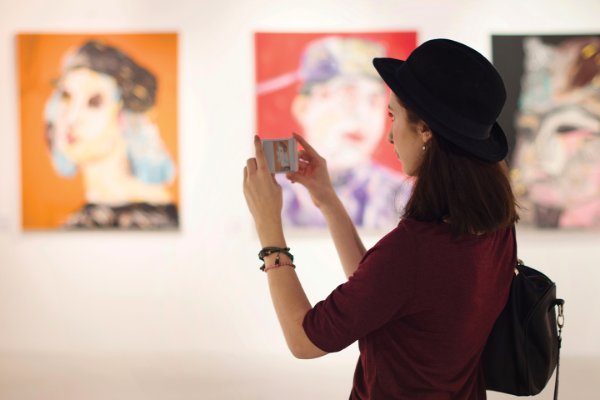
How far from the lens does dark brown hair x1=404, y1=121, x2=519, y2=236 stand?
1.34 metres

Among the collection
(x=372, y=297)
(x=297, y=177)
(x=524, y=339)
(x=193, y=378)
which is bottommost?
(x=193, y=378)

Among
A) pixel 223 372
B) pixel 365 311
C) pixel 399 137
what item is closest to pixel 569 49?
pixel 223 372

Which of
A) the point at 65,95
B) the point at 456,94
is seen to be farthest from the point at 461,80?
the point at 65,95

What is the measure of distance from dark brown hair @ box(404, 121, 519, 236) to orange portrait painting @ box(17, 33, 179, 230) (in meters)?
3.38

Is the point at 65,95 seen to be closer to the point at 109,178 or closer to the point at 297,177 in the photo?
the point at 109,178

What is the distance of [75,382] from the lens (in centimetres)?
416

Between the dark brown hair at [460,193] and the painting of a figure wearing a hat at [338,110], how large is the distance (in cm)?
314

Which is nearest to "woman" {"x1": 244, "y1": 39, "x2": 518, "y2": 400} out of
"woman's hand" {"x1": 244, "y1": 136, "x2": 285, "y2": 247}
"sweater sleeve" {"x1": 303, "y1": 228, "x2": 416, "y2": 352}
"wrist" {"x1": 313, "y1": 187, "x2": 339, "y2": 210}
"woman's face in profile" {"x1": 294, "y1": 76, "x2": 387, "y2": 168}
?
"sweater sleeve" {"x1": 303, "y1": 228, "x2": 416, "y2": 352}

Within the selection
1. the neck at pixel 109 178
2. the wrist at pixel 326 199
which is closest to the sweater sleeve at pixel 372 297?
the wrist at pixel 326 199

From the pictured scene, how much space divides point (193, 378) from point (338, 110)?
2.03 m

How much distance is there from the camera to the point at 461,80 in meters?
1.36

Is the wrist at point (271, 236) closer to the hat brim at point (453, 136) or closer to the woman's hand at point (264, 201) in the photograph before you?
the woman's hand at point (264, 201)

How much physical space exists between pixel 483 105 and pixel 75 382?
3.59m

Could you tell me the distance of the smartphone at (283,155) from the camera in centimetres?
201
